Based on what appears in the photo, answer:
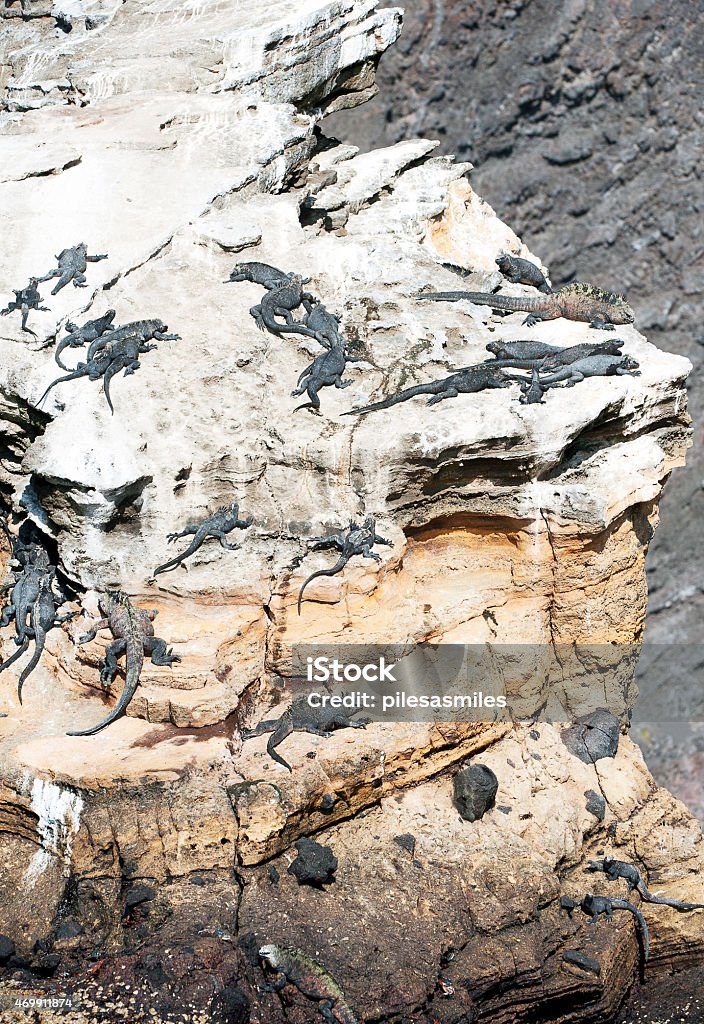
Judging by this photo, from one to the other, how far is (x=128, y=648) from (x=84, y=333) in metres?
4.01

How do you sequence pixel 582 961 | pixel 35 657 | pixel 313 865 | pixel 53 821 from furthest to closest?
pixel 35 657
pixel 582 961
pixel 313 865
pixel 53 821

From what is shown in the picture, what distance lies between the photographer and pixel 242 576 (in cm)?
1230

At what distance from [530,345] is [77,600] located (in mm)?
5924

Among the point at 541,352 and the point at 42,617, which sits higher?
the point at 541,352

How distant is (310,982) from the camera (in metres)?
10.4

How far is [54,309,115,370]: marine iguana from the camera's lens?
44.0ft

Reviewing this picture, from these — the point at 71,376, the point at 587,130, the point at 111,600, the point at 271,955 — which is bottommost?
the point at 587,130

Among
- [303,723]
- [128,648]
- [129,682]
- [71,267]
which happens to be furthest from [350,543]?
[71,267]

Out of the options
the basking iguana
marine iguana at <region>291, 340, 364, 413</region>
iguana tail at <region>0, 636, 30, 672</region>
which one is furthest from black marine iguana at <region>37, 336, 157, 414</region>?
the basking iguana

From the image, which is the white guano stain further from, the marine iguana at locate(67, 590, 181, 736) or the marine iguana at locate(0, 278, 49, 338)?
the marine iguana at locate(0, 278, 49, 338)

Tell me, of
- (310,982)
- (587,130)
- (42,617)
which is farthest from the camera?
(587,130)

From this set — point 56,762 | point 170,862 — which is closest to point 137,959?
point 170,862

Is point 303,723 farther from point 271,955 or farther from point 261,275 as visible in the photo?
point 261,275

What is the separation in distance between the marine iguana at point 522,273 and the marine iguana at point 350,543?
484 cm
